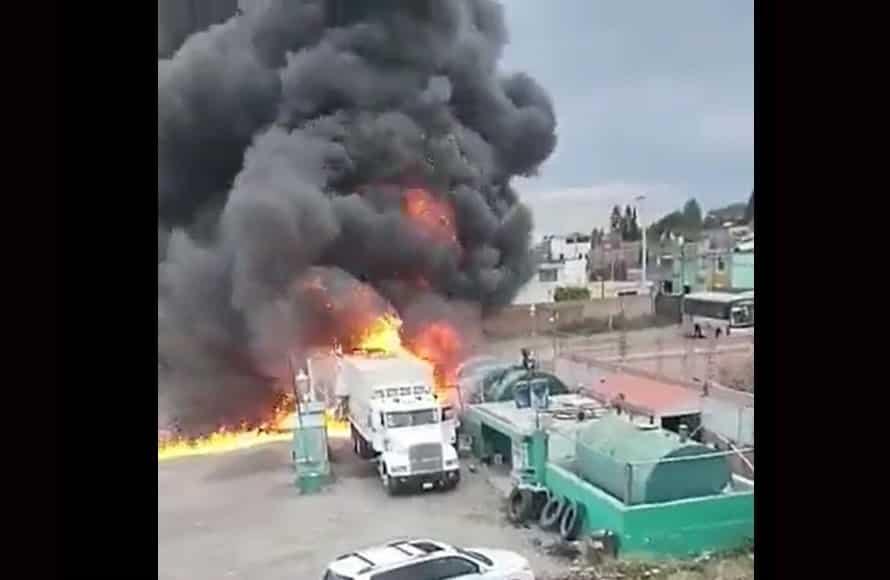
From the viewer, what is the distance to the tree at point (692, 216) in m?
1.37

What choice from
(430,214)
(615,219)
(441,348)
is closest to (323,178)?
(430,214)

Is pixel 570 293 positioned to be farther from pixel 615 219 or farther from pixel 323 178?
pixel 323 178

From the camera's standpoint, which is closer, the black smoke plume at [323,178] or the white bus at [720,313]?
the black smoke plume at [323,178]

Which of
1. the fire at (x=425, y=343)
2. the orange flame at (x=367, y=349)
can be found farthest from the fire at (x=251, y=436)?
the fire at (x=425, y=343)

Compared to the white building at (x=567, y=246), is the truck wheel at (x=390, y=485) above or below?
below

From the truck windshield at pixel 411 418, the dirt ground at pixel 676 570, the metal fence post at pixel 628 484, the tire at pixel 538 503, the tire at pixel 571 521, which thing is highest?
the truck windshield at pixel 411 418

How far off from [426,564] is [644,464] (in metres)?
0.29

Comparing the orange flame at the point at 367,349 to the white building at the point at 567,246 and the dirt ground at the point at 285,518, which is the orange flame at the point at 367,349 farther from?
the white building at the point at 567,246

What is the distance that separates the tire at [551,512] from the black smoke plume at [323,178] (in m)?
0.25

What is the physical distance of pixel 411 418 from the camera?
1.33 m

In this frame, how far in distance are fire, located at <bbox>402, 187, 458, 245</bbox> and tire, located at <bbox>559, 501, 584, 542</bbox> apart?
0.35 m

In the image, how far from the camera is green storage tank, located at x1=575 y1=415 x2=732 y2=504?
1338 mm
